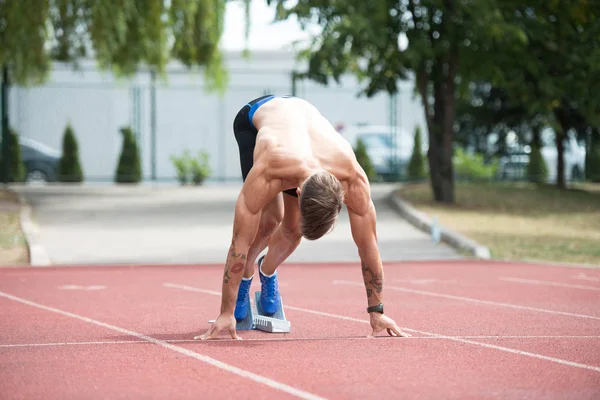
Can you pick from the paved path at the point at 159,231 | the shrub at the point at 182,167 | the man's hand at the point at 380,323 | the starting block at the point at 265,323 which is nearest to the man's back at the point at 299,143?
the man's hand at the point at 380,323

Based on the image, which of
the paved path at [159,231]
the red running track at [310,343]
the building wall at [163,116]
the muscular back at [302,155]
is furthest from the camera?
the building wall at [163,116]

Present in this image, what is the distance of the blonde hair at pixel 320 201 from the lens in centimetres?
644

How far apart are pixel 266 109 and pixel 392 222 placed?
1200 cm

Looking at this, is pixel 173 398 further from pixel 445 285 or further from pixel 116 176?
pixel 116 176

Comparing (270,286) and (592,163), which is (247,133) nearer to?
(270,286)

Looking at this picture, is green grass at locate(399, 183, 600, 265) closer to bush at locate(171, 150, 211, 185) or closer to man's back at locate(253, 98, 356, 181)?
bush at locate(171, 150, 211, 185)

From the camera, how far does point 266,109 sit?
24.8 ft

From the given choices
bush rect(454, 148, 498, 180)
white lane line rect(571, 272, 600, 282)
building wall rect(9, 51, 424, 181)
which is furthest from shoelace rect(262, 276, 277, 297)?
building wall rect(9, 51, 424, 181)

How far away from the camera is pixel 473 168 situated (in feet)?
108

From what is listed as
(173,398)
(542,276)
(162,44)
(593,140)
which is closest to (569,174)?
(593,140)

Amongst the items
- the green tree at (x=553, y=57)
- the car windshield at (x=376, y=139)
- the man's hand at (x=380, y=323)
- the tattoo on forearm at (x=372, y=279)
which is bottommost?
the man's hand at (x=380, y=323)

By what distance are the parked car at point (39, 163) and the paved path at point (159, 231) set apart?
21.1 feet

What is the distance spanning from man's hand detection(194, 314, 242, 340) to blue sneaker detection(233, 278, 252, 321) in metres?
0.47

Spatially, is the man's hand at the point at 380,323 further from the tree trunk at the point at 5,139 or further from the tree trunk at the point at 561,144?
the tree trunk at the point at 561,144
